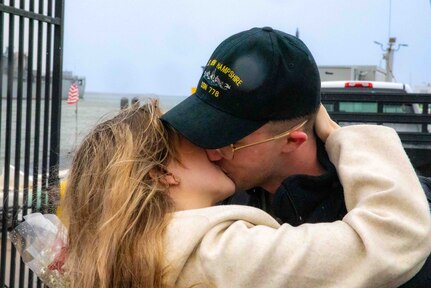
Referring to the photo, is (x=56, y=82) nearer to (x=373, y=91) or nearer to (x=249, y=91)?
(x=249, y=91)

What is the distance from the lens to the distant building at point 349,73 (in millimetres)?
15594

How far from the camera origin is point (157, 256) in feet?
6.17

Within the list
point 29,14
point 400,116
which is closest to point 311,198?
point 29,14

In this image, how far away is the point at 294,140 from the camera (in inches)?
86.7

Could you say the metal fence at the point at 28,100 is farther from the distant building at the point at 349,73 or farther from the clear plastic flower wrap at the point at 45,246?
the distant building at the point at 349,73

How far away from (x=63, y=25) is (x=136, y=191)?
3138 mm

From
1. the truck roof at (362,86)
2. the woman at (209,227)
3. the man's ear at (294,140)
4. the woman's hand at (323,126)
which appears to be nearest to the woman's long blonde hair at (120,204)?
the woman at (209,227)

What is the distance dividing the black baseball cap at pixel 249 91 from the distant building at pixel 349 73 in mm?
13424

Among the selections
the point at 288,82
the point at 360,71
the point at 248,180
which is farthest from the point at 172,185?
the point at 360,71

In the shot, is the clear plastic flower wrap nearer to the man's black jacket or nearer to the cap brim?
the cap brim

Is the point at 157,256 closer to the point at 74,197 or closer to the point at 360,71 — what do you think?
the point at 74,197

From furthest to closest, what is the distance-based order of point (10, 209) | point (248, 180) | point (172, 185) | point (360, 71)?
point (360, 71) < point (10, 209) < point (248, 180) < point (172, 185)

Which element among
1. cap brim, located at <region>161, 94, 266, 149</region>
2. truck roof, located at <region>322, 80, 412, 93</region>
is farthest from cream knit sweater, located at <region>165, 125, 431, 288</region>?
truck roof, located at <region>322, 80, 412, 93</region>

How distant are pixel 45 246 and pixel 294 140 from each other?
0.99 meters
